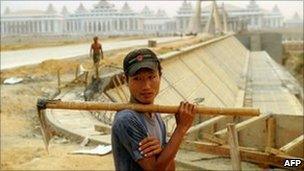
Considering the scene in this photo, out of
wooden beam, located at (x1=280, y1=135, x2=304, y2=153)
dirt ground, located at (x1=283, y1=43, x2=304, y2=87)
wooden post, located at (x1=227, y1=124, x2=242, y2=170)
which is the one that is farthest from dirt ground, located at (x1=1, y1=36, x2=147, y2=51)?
wooden post, located at (x1=227, y1=124, x2=242, y2=170)

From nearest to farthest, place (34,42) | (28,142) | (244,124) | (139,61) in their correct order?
1. (139,61)
2. (244,124)
3. (28,142)
4. (34,42)

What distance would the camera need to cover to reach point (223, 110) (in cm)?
273

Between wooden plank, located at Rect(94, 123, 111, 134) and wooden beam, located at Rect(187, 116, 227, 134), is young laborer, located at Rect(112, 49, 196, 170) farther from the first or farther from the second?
wooden plank, located at Rect(94, 123, 111, 134)

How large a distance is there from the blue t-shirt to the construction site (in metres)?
0.14

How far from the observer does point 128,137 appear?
2307mm

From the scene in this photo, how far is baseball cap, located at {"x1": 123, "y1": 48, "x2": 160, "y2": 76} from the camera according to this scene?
95.1 inches

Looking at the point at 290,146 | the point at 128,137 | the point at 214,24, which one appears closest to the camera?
the point at 128,137

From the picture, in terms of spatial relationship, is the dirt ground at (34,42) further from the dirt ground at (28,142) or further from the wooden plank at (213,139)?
the wooden plank at (213,139)

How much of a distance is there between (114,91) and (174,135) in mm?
8239

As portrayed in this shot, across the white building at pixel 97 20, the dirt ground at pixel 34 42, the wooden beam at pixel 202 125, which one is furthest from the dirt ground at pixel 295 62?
the white building at pixel 97 20

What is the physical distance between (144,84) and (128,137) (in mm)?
292

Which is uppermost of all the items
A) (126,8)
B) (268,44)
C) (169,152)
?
(126,8)

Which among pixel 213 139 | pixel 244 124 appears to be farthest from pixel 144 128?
pixel 244 124

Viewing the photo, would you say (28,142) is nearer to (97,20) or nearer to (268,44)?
(268,44)
